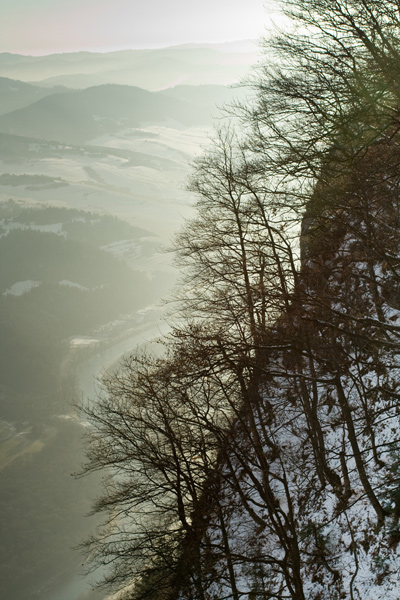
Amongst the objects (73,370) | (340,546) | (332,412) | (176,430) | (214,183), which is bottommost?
(340,546)

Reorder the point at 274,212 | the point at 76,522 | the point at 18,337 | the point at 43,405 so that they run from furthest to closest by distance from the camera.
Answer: the point at 18,337 < the point at 43,405 < the point at 76,522 < the point at 274,212

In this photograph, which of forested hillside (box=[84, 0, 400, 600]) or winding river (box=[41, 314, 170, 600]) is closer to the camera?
forested hillside (box=[84, 0, 400, 600])

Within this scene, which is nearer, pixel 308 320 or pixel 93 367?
pixel 308 320

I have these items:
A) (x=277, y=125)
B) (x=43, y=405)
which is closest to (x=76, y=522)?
(x=43, y=405)

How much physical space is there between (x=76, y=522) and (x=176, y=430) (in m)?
94.5

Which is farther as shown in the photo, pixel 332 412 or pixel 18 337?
pixel 18 337

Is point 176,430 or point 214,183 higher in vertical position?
point 214,183

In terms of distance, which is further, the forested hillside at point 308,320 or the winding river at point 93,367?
the winding river at point 93,367

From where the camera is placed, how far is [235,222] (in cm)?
1387

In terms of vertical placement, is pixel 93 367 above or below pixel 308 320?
above

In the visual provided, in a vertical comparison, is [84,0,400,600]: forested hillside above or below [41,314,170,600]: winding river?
below

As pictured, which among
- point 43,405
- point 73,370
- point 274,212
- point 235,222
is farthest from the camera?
point 73,370

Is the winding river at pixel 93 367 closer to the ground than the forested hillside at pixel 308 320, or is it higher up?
higher up

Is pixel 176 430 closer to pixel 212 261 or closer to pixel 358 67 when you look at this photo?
pixel 212 261
